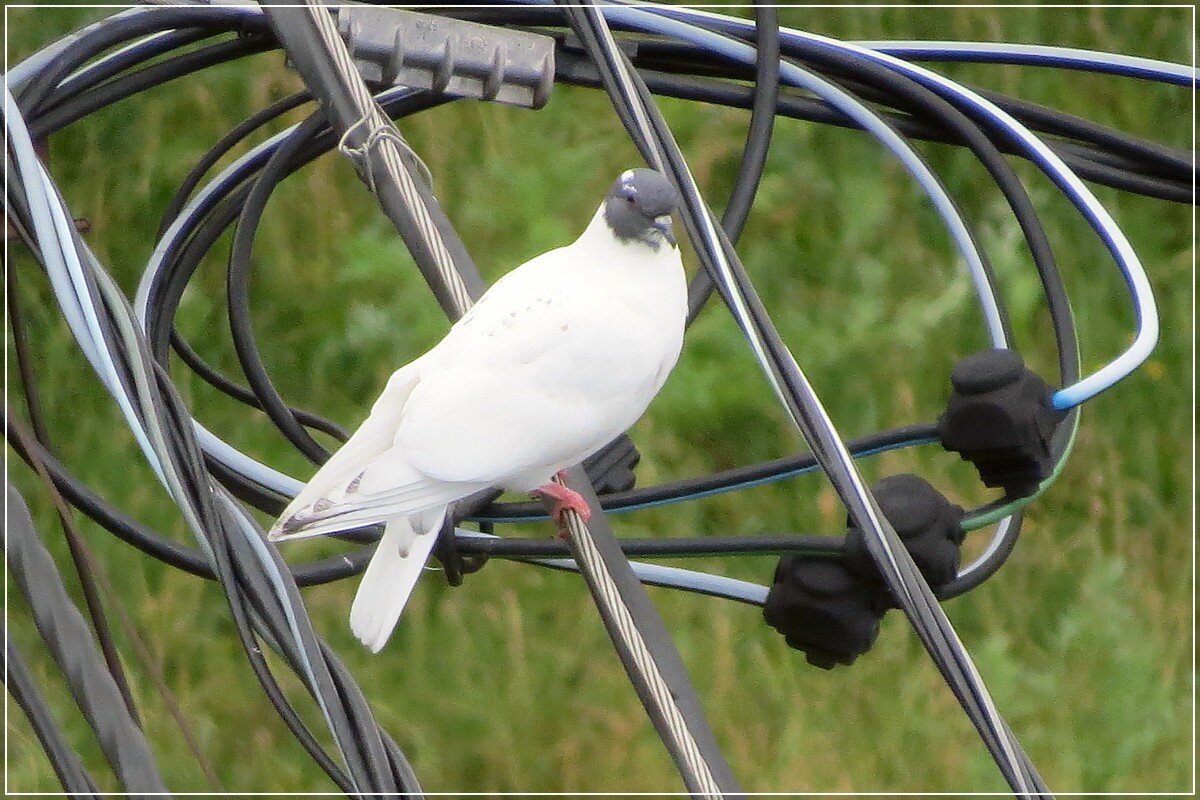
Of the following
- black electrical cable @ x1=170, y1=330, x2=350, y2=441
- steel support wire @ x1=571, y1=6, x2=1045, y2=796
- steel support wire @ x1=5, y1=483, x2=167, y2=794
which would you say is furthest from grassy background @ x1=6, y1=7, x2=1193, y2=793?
steel support wire @ x1=5, y1=483, x2=167, y2=794

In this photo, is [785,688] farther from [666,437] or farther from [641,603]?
[641,603]

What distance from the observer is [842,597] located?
2.21 m

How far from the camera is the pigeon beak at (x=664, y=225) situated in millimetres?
2150

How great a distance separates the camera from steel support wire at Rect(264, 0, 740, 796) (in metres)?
1.59

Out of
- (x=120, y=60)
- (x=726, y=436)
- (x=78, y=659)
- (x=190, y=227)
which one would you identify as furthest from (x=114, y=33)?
(x=726, y=436)

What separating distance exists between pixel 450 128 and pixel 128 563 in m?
1.62

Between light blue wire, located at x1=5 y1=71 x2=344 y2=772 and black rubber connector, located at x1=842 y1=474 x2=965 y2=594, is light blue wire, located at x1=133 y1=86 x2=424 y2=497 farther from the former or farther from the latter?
black rubber connector, located at x1=842 y1=474 x2=965 y2=594

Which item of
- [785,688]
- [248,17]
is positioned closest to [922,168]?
[248,17]

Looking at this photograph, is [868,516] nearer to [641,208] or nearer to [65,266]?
[641,208]

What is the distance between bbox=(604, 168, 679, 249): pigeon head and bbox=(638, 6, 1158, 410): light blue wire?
1.79 ft

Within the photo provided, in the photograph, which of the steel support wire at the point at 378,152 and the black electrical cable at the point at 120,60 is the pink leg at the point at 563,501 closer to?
the steel support wire at the point at 378,152

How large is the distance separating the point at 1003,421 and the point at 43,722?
1.23 metres

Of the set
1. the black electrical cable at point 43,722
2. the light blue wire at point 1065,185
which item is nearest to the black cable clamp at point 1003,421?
the light blue wire at point 1065,185

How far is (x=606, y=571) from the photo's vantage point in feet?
5.70
